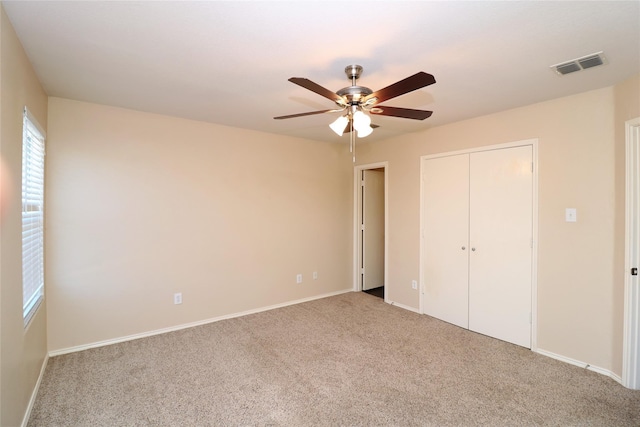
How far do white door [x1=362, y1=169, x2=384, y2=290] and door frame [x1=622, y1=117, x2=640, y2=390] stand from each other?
315cm

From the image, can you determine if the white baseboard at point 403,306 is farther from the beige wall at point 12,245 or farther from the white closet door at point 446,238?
the beige wall at point 12,245

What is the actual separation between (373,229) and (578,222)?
2.84 metres

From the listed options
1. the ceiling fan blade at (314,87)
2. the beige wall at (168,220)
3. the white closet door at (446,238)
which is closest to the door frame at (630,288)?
the white closet door at (446,238)

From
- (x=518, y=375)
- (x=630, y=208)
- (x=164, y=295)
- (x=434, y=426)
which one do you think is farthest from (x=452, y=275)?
(x=164, y=295)

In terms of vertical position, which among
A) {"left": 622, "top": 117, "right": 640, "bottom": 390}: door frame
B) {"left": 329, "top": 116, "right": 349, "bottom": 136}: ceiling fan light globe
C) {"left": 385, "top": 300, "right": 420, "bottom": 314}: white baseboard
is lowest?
{"left": 385, "top": 300, "right": 420, "bottom": 314}: white baseboard

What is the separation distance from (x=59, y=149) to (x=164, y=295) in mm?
1741

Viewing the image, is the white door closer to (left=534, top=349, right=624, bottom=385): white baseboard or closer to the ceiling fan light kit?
(left=534, top=349, right=624, bottom=385): white baseboard

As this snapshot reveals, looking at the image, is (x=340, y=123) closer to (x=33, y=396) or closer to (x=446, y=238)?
(x=446, y=238)

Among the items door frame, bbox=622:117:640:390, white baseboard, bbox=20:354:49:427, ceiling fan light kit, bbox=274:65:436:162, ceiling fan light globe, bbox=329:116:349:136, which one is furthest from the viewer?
door frame, bbox=622:117:640:390

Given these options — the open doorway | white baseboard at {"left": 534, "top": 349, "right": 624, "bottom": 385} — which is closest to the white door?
the open doorway

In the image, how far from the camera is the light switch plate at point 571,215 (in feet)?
8.91

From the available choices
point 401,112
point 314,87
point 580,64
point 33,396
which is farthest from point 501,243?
point 33,396

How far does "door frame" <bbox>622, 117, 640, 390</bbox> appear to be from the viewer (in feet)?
7.63

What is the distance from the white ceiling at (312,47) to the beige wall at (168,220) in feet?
1.82
